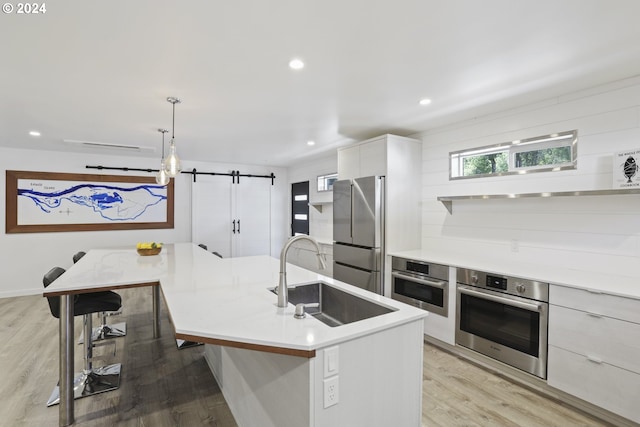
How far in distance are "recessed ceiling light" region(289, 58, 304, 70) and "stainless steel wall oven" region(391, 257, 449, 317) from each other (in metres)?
2.28

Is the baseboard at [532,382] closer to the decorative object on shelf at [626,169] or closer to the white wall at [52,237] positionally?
the decorative object on shelf at [626,169]

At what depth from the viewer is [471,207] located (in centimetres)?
350

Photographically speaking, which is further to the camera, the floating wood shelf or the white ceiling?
the floating wood shelf

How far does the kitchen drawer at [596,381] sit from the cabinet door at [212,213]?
585 centimetres

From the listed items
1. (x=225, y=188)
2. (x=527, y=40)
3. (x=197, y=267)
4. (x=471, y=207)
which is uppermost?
(x=527, y=40)

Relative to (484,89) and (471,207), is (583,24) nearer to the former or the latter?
(484,89)

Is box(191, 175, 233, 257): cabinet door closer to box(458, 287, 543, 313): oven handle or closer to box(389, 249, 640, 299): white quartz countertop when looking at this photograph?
box(389, 249, 640, 299): white quartz countertop

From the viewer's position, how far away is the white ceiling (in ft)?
5.45

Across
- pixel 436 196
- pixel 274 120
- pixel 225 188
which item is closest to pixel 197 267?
pixel 274 120

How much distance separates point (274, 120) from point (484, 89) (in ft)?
7.11

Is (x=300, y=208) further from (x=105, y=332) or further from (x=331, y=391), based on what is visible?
(x=331, y=391)

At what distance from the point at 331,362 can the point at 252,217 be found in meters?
6.04

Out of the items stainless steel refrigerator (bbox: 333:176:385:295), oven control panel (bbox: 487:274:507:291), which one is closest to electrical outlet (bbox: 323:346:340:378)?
oven control panel (bbox: 487:274:507:291)

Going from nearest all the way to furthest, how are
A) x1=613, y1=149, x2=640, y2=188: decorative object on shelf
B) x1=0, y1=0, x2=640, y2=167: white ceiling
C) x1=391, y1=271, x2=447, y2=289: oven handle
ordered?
x1=0, y1=0, x2=640, y2=167: white ceiling → x1=613, y1=149, x2=640, y2=188: decorative object on shelf → x1=391, y1=271, x2=447, y2=289: oven handle
